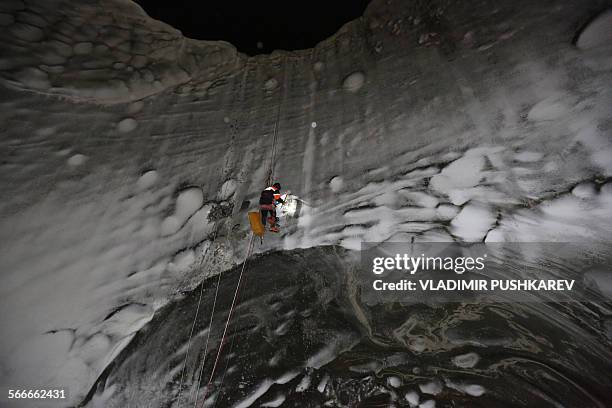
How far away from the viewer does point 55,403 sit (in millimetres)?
1348

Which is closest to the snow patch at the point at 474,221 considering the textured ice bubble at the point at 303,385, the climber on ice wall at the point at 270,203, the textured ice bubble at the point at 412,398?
the textured ice bubble at the point at 412,398

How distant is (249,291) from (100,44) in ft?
6.38

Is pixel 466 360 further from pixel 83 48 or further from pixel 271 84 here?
pixel 83 48

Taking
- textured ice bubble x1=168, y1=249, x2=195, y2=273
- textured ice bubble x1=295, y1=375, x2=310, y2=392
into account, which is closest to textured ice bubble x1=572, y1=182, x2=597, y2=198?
textured ice bubble x1=295, y1=375, x2=310, y2=392

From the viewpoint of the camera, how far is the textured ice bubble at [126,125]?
6.19ft

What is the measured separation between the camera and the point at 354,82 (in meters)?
2.02

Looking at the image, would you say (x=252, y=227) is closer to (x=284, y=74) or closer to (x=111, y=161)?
(x=111, y=161)

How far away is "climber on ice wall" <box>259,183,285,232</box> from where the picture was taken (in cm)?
160

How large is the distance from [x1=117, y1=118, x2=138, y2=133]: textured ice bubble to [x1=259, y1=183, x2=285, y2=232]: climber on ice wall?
99 centimetres

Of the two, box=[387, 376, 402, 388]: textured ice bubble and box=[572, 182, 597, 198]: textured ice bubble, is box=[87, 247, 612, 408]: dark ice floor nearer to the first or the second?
box=[387, 376, 402, 388]: textured ice bubble

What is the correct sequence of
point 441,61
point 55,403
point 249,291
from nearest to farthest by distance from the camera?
point 55,403, point 249,291, point 441,61

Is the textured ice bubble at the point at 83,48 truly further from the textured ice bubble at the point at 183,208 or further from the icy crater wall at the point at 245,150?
the textured ice bubble at the point at 183,208

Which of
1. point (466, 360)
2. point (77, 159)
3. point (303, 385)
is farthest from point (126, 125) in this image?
point (466, 360)

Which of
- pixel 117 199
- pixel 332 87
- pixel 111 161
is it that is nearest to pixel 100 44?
pixel 111 161
